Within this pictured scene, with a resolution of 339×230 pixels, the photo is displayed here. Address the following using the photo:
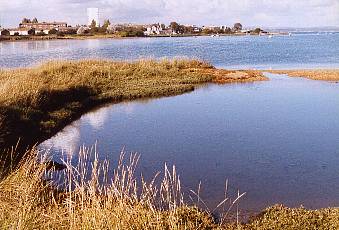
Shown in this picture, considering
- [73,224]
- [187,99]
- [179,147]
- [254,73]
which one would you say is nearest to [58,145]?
[179,147]

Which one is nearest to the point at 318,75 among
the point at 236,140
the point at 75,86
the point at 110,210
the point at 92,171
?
the point at 75,86

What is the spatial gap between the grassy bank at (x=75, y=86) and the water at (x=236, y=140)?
3.18 ft

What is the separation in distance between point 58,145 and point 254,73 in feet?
82.8

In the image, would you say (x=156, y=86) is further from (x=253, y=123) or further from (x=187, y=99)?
(x=253, y=123)

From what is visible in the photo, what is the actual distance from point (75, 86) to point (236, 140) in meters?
11.6

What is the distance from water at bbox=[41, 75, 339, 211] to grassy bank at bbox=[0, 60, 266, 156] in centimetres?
97

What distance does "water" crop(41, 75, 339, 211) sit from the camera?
38.0 feet

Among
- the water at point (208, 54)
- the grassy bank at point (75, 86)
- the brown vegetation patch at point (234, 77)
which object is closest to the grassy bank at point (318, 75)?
the brown vegetation patch at point (234, 77)

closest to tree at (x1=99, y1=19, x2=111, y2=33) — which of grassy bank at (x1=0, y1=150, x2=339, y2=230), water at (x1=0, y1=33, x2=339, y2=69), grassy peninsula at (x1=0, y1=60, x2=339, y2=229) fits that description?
water at (x1=0, y1=33, x2=339, y2=69)

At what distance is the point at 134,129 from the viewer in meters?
18.4

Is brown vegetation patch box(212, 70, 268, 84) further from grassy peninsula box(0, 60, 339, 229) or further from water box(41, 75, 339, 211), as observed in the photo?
water box(41, 75, 339, 211)

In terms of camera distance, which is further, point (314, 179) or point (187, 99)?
point (187, 99)

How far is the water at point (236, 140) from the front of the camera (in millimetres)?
11586

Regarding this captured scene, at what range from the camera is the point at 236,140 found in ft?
52.7
